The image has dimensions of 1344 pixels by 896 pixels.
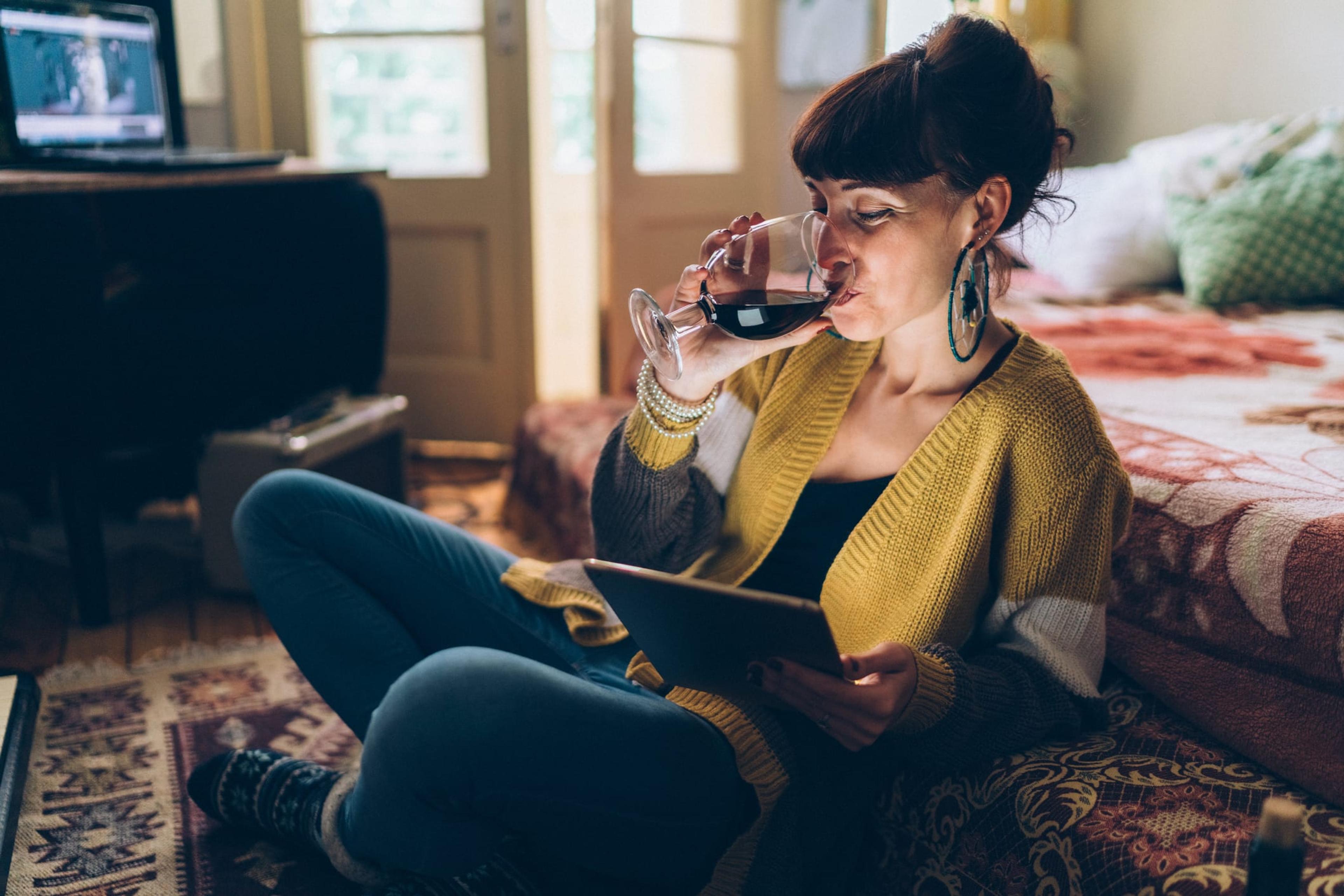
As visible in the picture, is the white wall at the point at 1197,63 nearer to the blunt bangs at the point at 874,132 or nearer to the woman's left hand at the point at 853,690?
the blunt bangs at the point at 874,132

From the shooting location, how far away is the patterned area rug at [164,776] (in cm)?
112

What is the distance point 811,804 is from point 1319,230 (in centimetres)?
183

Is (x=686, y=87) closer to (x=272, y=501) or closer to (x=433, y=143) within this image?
(x=433, y=143)

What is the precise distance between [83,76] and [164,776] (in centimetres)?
121

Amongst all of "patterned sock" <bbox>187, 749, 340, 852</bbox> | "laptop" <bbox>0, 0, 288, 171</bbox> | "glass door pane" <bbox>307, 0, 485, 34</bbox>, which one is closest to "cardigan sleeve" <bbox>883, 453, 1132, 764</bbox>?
"patterned sock" <bbox>187, 749, 340, 852</bbox>

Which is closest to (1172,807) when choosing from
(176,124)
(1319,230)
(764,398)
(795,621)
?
(795,621)

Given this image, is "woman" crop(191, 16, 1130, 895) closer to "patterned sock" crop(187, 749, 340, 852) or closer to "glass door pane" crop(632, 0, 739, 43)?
"patterned sock" crop(187, 749, 340, 852)

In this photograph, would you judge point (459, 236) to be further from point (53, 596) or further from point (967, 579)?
point (967, 579)

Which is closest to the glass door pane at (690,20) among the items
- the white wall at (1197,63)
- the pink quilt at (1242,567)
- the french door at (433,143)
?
the french door at (433,143)

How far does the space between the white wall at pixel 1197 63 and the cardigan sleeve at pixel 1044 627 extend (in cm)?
204

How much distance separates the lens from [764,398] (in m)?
1.08

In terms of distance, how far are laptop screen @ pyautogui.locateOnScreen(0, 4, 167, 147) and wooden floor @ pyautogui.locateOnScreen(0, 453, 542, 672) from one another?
782 mm

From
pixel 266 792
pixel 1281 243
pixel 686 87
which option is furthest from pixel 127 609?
pixel 1281 243

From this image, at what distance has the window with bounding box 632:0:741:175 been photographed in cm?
281
